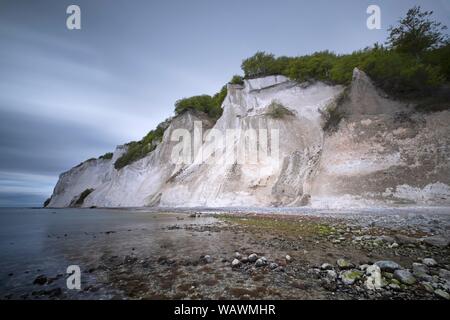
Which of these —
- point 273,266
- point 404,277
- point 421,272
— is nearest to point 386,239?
point 421,272

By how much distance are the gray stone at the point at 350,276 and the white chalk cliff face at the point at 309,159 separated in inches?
456

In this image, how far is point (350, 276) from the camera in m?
3.58

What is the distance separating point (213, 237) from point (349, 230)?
4.74 meters

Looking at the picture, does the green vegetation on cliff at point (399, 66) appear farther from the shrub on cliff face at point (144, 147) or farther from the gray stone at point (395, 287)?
the shrub on cliff face at point (144, 147)

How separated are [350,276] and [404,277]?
78 centimetres

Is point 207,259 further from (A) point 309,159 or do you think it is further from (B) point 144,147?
(B) point 144,147

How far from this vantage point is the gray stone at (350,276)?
3461 millimetres

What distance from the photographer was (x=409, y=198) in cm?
1229

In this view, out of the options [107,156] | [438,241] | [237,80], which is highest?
[237,80]

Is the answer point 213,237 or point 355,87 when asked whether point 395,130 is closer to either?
point 355,87

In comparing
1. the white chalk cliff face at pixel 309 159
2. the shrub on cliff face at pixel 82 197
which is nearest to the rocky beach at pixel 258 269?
the white chalk cliff face at pixel 309 159

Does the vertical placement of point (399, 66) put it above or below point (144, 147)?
above

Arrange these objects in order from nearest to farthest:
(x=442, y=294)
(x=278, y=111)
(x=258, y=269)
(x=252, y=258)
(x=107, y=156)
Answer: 1. (x=442, y=294)
2. (x=258, y=269)
3. (x=252, y=258)
4. (x=278, y=111)
5. (x=107, y=156)
